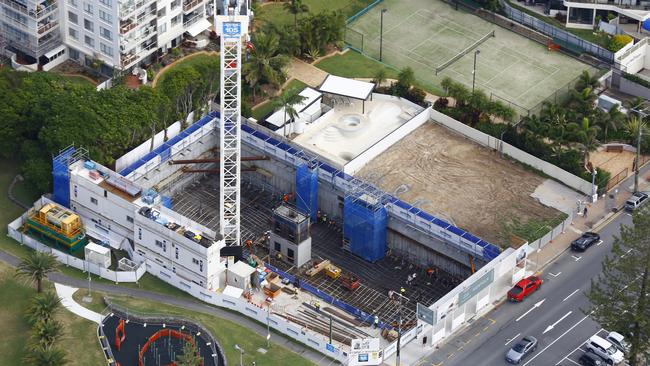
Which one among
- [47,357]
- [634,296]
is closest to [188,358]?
[47,357]

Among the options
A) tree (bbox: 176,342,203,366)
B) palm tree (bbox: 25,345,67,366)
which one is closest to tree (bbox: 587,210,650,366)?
tree (bbox: 176,342,203,366)

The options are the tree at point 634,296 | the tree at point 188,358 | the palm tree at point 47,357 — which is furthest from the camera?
the tree at point 634,296

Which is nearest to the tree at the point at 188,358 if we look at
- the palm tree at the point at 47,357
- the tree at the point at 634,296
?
the palm tree at the point at 47,357

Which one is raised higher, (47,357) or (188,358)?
(188,358)

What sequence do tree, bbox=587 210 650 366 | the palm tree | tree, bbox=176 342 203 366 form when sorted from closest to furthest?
tree, bbox=176 342 203 366 < the palm tree < tree, bbox=587 210 650 366

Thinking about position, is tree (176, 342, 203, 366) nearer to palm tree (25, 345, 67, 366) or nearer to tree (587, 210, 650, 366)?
palm tree (25, 345, 67, 366)

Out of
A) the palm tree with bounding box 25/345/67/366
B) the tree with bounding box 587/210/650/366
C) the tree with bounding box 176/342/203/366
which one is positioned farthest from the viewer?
the tree with bounding box 587/210/650/366

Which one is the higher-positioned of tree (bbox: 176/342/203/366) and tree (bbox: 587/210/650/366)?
tree (bbox: 587/210/650/366)

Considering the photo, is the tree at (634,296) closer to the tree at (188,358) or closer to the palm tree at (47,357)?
the tree at (188,358)

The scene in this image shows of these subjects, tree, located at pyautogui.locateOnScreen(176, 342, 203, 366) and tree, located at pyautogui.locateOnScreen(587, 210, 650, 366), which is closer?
tree, located at pyautogui.locateOnScreen(176, 342, 203, 366)

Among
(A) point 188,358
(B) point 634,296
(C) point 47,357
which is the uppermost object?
(B) point 634,296

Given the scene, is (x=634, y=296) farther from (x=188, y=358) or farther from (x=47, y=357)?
(x=47, y=357)

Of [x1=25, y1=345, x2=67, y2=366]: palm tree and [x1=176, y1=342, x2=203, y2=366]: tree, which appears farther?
[x1=25, y1=345, x2=67, y2=366]: palm tree

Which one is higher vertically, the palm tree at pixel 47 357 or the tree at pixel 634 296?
the tree at pixel 634 296
